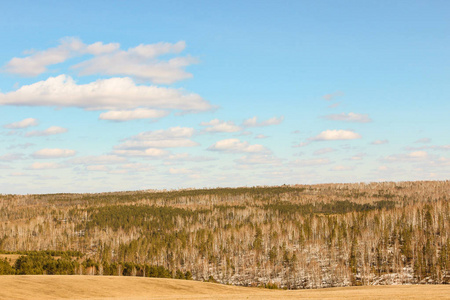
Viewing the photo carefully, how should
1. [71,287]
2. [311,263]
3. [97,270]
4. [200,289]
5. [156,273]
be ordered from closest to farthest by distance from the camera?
[71,287]
[200,289]
[156,273]
[97,270]
[311,263]

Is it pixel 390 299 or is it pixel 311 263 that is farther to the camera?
pixel 311 263

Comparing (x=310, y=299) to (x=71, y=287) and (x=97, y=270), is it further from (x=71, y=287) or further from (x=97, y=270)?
(x=97, y=270)

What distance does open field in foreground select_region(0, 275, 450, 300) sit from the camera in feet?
179

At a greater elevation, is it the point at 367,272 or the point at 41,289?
the point at 41,289

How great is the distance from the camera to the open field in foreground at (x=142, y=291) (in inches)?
2147

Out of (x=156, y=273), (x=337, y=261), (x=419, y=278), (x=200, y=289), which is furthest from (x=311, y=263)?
(x=200, y=289)

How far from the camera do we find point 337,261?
19088cm

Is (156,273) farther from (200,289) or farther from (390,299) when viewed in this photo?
(390,299)

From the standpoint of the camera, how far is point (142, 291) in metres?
73.8

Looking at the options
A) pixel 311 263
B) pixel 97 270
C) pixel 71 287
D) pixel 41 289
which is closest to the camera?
pixel 41 289

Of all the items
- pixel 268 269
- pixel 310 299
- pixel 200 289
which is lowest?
pixel 268 269

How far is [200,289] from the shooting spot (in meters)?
80.5

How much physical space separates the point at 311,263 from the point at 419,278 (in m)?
43.9

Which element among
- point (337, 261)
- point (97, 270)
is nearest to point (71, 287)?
point (97, 270)
